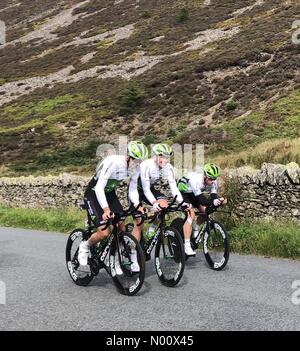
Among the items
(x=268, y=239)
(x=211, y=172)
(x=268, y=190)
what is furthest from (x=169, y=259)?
(x=268, y=190)

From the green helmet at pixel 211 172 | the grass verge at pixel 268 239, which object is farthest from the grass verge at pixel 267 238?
the green helmet at pixel 211 172

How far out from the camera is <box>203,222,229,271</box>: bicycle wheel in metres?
7.83

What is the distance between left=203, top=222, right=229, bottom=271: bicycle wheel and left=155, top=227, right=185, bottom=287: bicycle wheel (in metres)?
1.12

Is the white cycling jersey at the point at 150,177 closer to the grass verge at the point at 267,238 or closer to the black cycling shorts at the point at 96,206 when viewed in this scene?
the black cycling shorts at the point at 96,206

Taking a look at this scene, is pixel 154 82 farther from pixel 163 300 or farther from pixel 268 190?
pixel 163 300

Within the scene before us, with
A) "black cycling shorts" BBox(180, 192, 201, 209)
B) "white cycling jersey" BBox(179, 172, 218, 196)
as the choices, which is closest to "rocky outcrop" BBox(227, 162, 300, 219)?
"white cycling jersey" BBox(179, 172, 218, 196)

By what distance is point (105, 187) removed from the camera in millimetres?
7152

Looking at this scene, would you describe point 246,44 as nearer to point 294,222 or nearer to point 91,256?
point 294,222

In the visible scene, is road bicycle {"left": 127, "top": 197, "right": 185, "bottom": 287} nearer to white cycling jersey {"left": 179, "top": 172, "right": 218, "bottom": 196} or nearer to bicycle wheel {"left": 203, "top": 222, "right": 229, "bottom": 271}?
bicycle wheel {"left": 203, "top": 222, "right": 229, "bottom": 271}

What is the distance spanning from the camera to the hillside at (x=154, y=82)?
34.8 m

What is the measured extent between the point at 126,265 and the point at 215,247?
198 centimetres

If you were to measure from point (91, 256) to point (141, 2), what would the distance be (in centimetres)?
8721

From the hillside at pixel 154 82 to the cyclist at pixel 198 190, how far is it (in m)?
8.54
